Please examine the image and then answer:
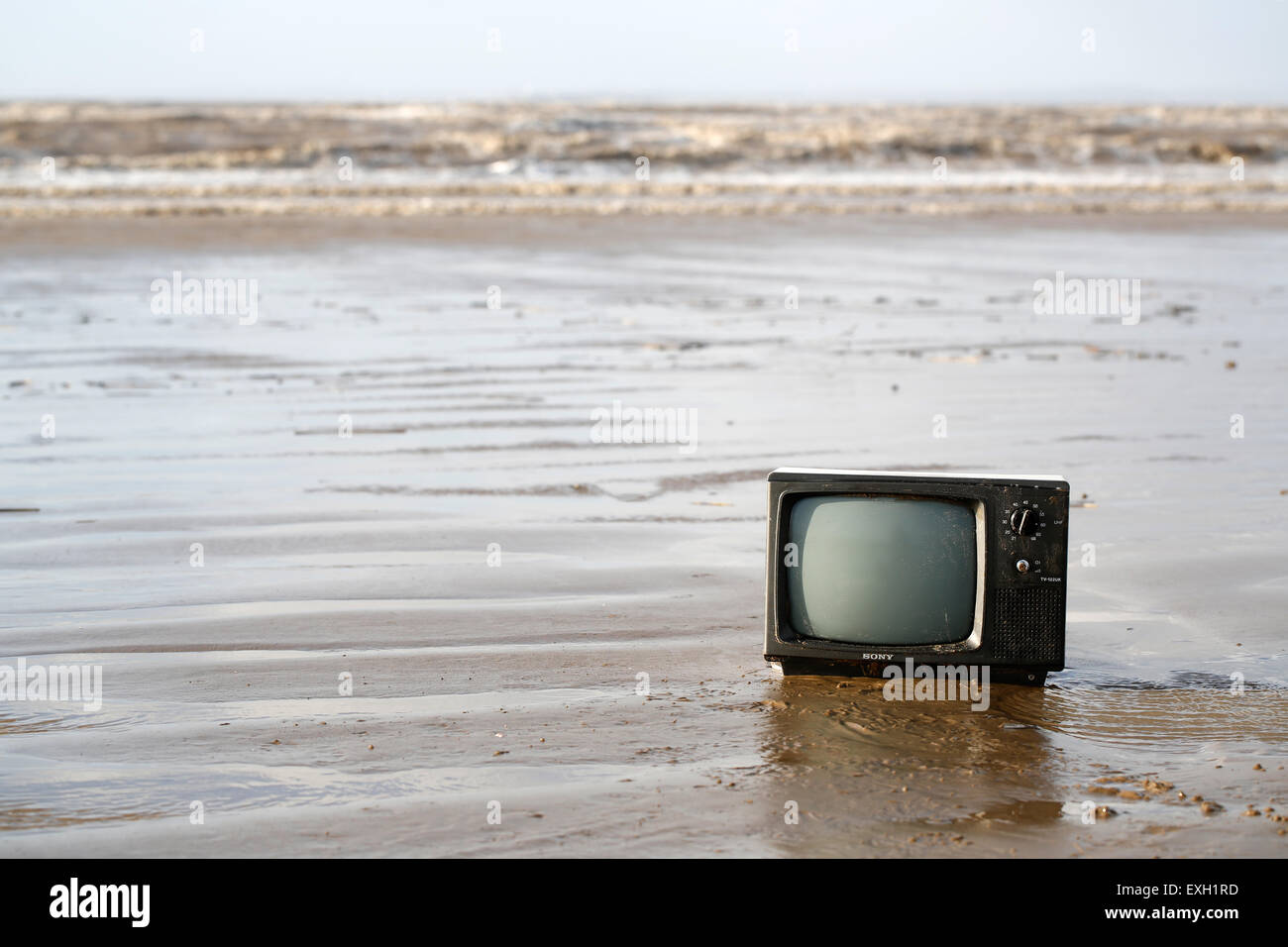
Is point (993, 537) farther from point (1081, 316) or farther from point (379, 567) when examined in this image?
point (1081, 316)

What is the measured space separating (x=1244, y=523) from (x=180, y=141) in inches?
1731

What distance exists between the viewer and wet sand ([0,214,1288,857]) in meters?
3.44

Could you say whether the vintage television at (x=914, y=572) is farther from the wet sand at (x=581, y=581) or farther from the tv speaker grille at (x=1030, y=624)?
the wet sand at (x=581, y=581)

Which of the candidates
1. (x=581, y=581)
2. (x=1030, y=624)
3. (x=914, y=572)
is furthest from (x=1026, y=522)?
(x=581, y=581)

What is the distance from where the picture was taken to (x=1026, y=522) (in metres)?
3.84

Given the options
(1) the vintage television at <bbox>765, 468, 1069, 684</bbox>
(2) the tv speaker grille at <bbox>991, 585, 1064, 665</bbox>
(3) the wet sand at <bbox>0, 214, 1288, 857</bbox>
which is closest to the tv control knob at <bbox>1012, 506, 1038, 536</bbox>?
(1) the vintage television at <bbox>765, 468, 1069, 684</bbox>

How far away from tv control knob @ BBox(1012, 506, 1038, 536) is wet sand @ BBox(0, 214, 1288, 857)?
0.57 metres

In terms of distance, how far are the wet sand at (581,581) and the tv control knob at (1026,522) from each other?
57 cm

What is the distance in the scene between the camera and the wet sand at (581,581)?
3439 mm

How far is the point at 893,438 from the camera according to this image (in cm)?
797

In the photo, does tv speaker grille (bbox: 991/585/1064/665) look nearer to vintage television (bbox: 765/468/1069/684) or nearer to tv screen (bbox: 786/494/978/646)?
vintage television (bbox: 765/468/1069/684)

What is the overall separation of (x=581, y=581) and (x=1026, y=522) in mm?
2121

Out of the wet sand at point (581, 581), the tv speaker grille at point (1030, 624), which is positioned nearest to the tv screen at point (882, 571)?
the tv speaker grille at point (1030, 624)
